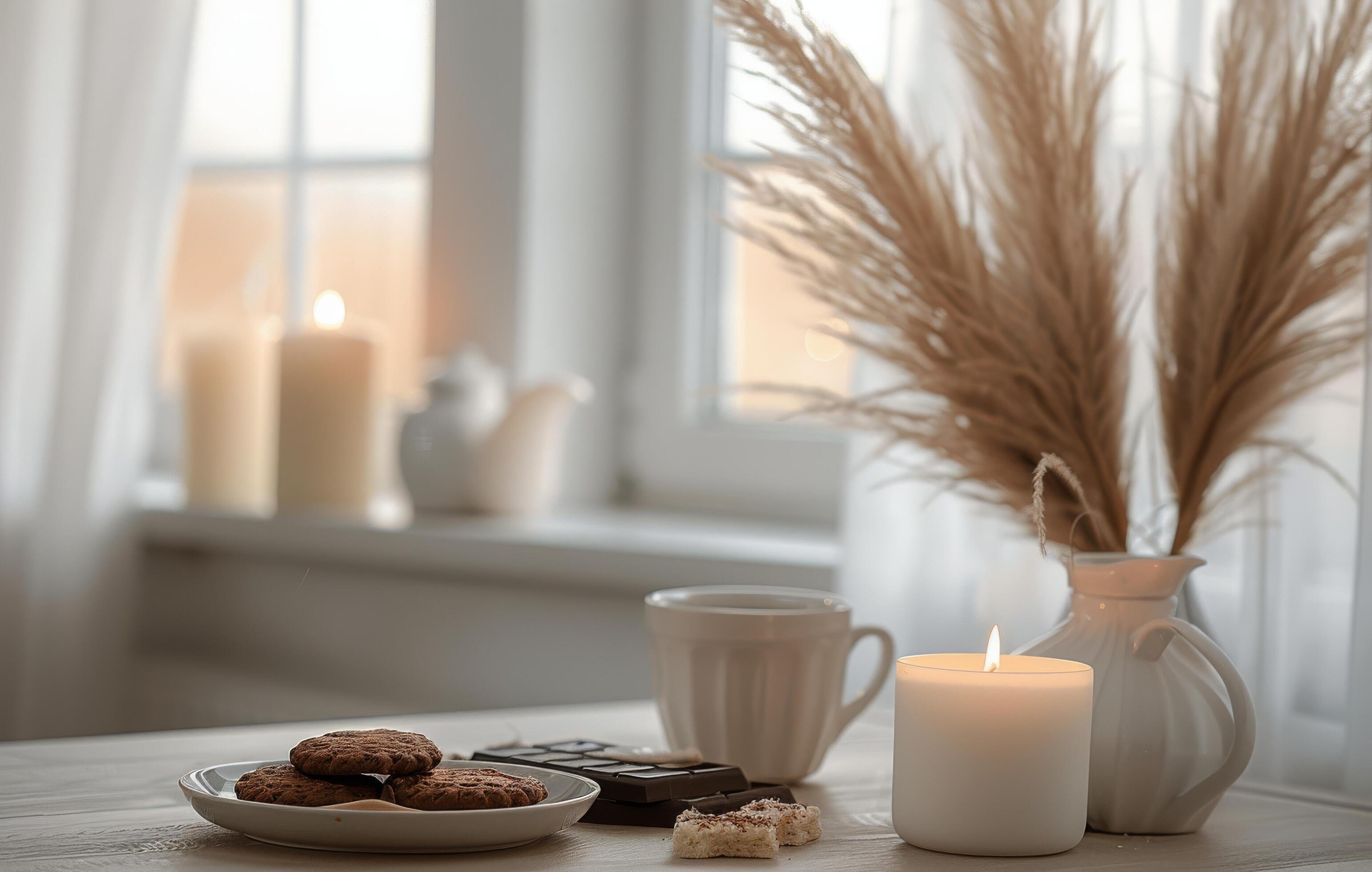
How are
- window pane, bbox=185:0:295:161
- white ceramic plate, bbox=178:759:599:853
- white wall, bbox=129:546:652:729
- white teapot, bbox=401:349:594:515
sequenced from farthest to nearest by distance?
window pane, bbox=185:0:295:161 → white teapot, bbox=401:349:594:515 → white wall, bbox=129:546:652:729 → white ceramic plate, bbox=178:759:599:853

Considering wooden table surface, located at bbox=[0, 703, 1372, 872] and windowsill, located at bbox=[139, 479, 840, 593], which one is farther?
windowsill, located at bbox=[139, 479, 840, 593]

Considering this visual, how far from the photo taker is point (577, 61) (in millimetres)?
1601

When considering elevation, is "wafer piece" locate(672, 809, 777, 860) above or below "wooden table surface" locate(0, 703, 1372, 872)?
above

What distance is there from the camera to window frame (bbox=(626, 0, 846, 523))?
1.58 meters

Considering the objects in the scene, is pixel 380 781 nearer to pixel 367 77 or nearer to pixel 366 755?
pixel 366 755

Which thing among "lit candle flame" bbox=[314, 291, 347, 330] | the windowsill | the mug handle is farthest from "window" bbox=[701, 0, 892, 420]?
the mug handle

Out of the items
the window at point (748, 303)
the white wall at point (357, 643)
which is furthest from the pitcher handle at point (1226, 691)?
the window at point (748, 303)

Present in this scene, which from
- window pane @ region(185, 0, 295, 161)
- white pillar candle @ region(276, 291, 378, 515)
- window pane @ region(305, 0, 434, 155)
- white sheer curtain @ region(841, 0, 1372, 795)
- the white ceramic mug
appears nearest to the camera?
the white ceramic mug

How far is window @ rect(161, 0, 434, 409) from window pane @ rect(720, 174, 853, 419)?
1.21 feet

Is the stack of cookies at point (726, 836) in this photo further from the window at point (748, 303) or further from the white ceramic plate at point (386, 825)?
the window at point (748, 303)

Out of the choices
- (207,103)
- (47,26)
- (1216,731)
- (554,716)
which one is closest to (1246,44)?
(1216,731)

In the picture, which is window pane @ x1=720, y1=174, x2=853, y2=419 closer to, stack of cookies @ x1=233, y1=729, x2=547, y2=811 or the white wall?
the white wall

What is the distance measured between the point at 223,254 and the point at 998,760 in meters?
1.68

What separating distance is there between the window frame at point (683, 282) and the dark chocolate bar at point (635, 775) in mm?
845
